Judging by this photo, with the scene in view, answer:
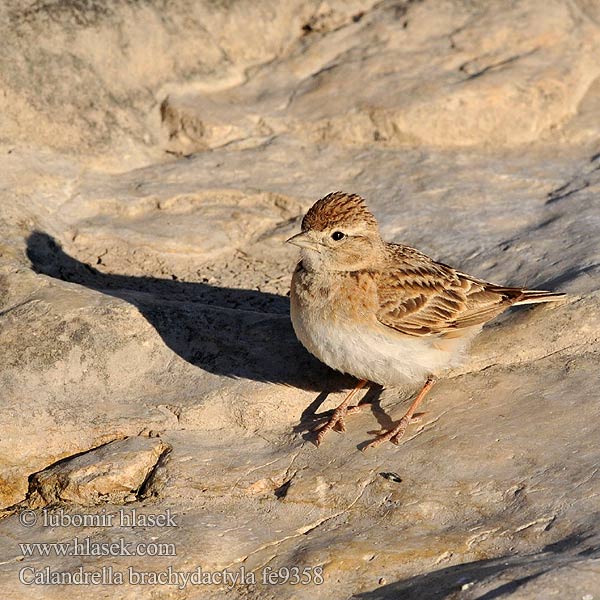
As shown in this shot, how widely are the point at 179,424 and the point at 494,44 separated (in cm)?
578

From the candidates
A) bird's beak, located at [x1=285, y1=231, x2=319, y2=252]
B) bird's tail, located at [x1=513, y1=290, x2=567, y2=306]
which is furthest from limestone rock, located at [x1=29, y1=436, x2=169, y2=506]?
bird's tail, located at [x1=513, y1=290, x2=567, y2=306]

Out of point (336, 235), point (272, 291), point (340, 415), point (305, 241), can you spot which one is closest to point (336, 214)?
point (336, 235)

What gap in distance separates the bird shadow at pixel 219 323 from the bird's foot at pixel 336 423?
1.05 feet

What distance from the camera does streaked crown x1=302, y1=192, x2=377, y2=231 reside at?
22.5 ft

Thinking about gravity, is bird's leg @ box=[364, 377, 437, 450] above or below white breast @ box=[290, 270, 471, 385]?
below

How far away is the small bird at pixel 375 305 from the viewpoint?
6609mm

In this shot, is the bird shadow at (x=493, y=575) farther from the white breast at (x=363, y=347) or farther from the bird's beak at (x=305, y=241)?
the bird's beak at (x=305, y=241)

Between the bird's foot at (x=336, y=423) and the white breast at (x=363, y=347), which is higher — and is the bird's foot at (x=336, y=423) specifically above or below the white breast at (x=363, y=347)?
below

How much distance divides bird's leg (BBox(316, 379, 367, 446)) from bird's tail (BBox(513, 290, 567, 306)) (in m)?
1.19

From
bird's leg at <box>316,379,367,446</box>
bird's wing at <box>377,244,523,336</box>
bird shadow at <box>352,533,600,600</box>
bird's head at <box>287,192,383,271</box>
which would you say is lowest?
bird shadow at <box>352,533,600,600</box>

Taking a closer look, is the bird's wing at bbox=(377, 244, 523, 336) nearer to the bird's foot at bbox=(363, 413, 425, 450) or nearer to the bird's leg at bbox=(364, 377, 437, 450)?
the bird's leg at bbox=(364, 377, 437, 450)

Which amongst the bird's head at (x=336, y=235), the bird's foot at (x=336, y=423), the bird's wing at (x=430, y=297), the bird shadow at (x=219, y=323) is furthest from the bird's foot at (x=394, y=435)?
the bird's head at (x=336, y=235)

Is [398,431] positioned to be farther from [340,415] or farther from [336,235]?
[336,235]

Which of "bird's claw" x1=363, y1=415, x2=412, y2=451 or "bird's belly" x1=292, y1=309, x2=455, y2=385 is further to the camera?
"bird's belly" x1=292, y1=309, x2=455, y2=385
